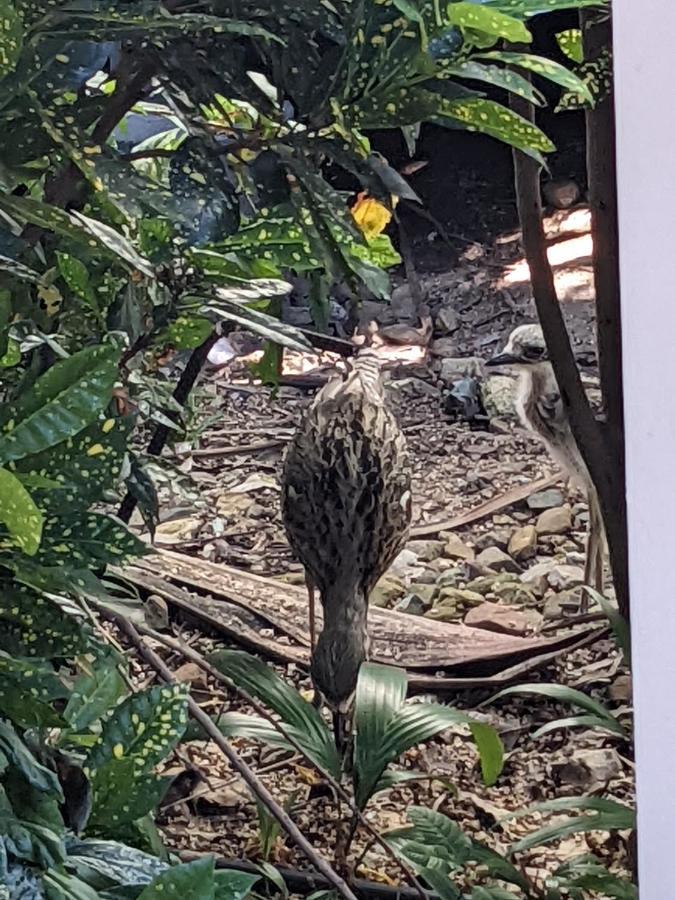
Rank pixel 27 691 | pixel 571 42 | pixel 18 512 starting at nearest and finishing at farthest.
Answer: pixel 18 512 → pixel 27 691 → pixel 571 42

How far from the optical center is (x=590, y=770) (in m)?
0.90

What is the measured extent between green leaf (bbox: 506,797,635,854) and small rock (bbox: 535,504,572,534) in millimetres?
216

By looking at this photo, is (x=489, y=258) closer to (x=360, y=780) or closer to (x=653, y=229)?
(x=653, y=229)

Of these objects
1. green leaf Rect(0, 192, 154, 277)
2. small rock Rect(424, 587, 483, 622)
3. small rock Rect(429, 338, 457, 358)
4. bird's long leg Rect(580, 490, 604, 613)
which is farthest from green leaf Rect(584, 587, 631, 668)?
green leaf Rect(0, 192, 154, 277)

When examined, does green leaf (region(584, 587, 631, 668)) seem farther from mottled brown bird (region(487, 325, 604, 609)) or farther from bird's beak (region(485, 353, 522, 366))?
bird's beak (region(485, 353, 522, 366))

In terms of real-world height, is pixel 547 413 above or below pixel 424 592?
above

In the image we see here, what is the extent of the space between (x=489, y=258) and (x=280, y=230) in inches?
7.8

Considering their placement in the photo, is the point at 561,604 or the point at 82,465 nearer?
the point at 82,465

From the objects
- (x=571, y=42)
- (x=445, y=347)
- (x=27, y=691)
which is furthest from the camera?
(x=445, y=347)

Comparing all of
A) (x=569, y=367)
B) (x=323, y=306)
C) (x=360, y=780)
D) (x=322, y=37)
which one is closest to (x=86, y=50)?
(x=322, y=37)

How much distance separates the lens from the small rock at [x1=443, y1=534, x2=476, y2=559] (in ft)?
3.03

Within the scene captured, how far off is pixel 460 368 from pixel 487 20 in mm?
353

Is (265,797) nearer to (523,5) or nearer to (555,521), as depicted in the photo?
(555,521)

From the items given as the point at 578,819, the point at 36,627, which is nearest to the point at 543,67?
the point at 36,627
